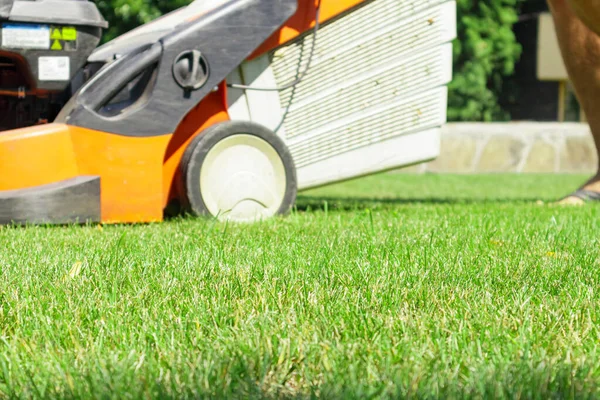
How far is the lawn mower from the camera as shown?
10.4ft

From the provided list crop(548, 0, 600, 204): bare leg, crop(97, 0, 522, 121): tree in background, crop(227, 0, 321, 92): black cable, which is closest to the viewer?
crop(227, 0, 321, 92): black cable

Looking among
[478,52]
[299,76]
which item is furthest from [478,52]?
[299,76]

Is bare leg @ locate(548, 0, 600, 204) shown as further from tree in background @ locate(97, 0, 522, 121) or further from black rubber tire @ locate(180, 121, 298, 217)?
tree in background @ locate(97, 0, 522, 121)

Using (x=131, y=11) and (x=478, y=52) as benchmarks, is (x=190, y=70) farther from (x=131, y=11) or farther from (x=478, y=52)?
(x=478, y=52)

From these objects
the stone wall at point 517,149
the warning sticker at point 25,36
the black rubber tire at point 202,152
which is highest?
the warning sticker at point 25,36

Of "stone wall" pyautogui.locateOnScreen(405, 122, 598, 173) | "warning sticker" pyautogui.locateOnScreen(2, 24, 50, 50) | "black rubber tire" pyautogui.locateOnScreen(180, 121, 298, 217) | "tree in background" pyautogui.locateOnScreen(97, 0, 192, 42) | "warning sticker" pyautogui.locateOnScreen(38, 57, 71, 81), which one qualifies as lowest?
"stone wall" pyautogui.locateOnScreen(405, 122, 598, 173)

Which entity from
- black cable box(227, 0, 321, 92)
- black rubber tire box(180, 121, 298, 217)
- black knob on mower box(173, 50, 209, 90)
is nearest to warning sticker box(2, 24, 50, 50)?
black knob on mower box(173, 50, 209, 90)

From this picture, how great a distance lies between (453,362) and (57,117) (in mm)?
2243

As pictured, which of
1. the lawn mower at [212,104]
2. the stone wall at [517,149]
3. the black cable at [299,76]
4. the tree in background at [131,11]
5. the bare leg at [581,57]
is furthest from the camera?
the stone wall at [517,149]

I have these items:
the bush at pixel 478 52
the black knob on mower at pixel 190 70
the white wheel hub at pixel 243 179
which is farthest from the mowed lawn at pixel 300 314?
the bush at pixel 478 52

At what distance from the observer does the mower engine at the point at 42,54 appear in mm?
3205

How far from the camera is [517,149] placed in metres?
11.0

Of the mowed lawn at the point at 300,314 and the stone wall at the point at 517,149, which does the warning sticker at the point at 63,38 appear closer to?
the mowed lawn at the point at 300,314

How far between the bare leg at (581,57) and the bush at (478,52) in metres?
8.42
